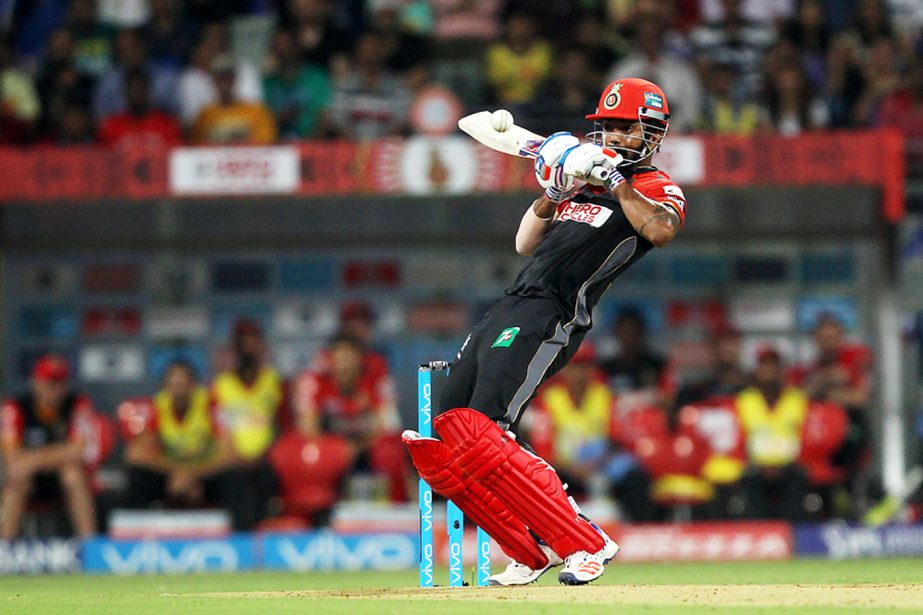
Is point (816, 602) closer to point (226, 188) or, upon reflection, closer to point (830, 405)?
point (830, 405)

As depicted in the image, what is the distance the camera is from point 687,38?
14266mm

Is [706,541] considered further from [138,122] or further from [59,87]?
[59,87]

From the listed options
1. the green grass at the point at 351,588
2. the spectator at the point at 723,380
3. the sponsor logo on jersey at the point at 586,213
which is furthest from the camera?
the spectator at the point at 723,380

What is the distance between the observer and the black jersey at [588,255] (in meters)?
6.64

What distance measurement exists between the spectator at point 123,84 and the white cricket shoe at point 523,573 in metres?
7.75

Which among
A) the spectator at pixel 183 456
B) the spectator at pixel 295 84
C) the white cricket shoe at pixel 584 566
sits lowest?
the spectator at pixel 183 456

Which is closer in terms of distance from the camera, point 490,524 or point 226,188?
point 490,524

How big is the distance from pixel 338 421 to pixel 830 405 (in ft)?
11.6

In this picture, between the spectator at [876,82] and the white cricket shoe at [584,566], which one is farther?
the spectator at [876,82]

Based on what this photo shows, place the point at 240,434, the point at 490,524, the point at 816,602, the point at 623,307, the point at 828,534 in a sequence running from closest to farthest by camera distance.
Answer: the point at 816,602 → the point at 490,524 → the point at 828,534 → the point at 240,434 → the point at 623,307

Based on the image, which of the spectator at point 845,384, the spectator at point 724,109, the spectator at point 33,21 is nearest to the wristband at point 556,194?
the spectator at point 845,384

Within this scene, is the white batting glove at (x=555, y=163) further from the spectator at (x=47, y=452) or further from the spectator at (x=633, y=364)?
the spectator at (x=47, y=452)

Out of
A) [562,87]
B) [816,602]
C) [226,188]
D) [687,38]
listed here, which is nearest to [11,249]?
[226,188]

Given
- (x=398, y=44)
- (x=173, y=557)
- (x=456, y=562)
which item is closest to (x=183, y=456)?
(x=173, y=557)
